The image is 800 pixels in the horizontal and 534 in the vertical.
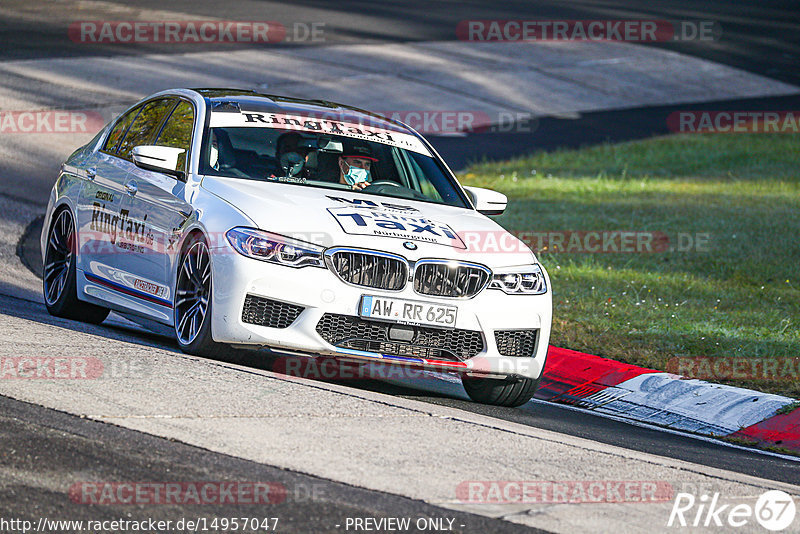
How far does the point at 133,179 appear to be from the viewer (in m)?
8.74

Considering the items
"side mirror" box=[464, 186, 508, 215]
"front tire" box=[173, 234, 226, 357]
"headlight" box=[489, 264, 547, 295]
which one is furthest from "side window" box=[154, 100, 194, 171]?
"headlight" box=[489, 264, 547, 295]

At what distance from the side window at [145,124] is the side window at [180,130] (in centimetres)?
18

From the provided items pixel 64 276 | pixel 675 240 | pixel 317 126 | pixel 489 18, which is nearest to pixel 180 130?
→ pixel 317 126

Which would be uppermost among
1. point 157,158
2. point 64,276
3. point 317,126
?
point 317,126

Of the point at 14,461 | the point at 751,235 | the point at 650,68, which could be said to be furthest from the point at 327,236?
the point at 650,68

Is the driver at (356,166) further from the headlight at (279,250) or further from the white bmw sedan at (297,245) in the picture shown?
the headlight at (279,250)

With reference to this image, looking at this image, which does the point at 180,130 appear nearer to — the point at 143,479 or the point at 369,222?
the point at 369,222

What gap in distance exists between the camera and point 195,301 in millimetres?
7676

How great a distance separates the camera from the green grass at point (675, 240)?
1032 cm

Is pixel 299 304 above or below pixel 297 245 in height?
below

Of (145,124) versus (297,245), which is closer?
(297,245)

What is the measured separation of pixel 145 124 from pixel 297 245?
2.53 meters

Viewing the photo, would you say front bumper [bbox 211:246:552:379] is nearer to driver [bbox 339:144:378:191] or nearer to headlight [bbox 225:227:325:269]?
headlight [bbox 225:227:325:269]

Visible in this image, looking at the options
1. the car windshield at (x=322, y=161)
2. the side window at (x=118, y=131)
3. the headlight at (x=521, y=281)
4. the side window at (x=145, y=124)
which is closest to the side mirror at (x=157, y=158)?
the car windshield at (x=322, y=161)
